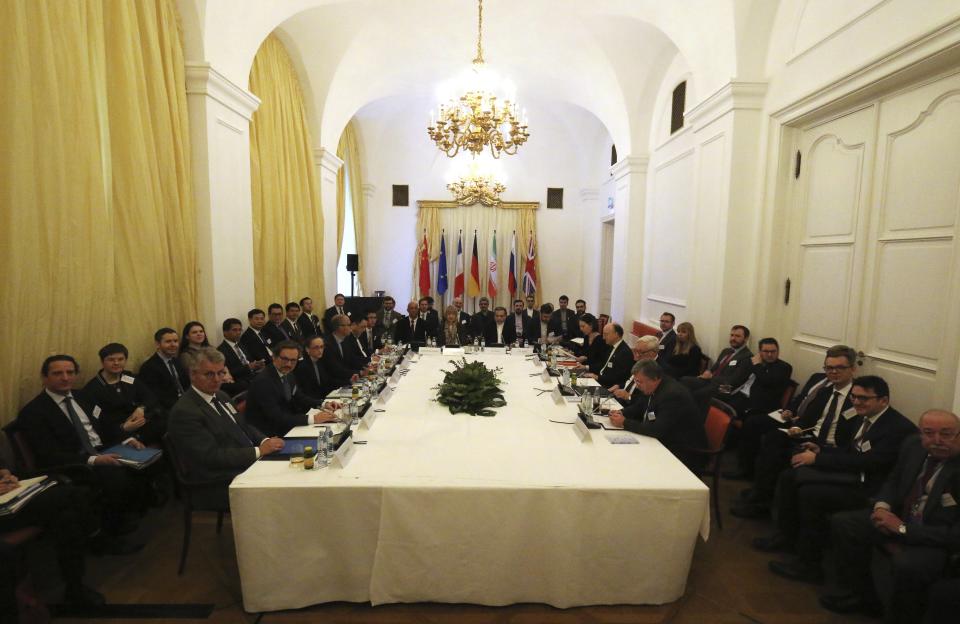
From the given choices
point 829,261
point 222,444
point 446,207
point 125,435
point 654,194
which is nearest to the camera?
point 222,444

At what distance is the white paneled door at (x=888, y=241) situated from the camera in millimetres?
3453

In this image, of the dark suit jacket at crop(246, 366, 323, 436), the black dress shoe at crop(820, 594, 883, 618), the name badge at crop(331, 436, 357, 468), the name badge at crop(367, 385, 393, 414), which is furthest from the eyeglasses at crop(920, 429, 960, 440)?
the dark suit jacket at crop(246, 366, 323, 436)

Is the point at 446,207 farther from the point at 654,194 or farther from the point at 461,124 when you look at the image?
the point at 461,124

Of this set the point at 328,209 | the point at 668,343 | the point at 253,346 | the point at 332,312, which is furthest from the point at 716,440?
the point at 328,209

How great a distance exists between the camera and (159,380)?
434 centimetres

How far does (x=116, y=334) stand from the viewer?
4.18 metres

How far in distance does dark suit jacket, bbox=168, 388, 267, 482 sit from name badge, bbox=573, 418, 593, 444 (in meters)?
2.00

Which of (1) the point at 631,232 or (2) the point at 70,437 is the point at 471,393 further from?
(1) the point at 631,232

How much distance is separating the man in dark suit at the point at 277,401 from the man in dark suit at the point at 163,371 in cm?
112

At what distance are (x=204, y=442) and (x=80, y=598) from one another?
101cm

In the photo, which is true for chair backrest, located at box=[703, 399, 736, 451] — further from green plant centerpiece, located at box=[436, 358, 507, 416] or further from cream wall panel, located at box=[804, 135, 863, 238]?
cream wall panel, located at box=[804, 135, 863, 238]

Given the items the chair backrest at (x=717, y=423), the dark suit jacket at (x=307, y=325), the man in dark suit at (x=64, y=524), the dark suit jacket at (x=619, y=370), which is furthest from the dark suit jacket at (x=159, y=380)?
the chair backrest at (x=717, y=423)

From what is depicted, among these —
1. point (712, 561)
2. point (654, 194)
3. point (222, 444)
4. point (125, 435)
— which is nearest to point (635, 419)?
point (712, 561)

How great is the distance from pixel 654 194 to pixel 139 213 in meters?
7.31
